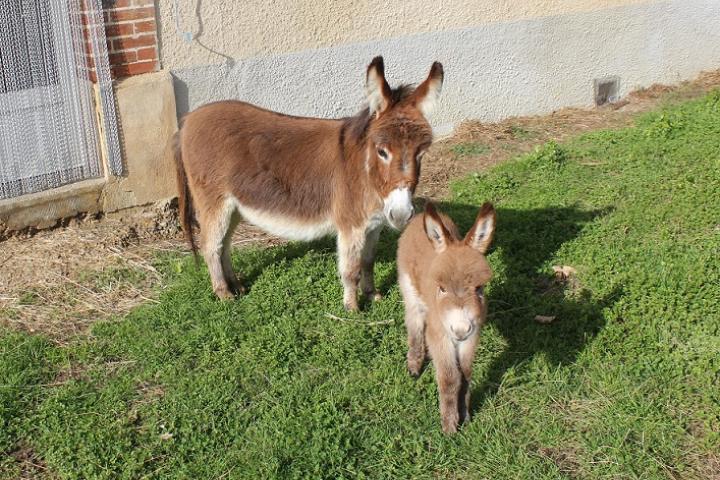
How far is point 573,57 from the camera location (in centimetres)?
912

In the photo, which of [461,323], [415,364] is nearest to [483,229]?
[461,323]

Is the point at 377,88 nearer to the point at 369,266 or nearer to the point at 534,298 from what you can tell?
the point at 369,266

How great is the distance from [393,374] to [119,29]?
11.4ft

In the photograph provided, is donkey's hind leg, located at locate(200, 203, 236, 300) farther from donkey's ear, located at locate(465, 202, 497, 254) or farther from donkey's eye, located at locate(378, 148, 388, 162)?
donkey's ear, located at locate(465, 202, 497, 254)

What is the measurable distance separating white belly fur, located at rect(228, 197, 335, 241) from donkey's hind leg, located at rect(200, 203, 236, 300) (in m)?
0.11

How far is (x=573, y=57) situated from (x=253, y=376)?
20.3ft

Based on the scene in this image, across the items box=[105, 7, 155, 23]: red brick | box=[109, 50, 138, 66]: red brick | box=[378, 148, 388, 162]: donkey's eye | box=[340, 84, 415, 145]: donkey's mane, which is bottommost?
box=[378, 148, 388, 162]: donkey's eye

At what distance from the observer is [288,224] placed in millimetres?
5449

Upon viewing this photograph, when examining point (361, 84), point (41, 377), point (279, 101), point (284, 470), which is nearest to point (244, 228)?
point (279, 101)

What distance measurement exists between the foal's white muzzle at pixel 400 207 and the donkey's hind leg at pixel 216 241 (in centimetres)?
128

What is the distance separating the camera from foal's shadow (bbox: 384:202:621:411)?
15.8ft

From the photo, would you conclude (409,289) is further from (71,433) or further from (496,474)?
(71,433)

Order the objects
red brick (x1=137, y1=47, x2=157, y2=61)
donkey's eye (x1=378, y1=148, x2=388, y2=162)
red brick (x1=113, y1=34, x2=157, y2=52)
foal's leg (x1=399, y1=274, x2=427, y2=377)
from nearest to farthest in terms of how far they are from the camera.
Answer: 1. foal's leg (x1=399, y1=274, x2=427, y2=377)
2. donkey's eye (x1=378, y1=148, x2=388, y2=162)
3. red brick (x1=113, y1=34, x2=157, y2=52)
4. red brick (x1=137, y1=47, x2=157, y2=61)

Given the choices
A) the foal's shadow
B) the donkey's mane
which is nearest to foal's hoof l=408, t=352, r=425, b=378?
the foal's shadow
